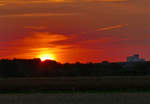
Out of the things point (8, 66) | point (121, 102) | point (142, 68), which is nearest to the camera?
point (121, 102)

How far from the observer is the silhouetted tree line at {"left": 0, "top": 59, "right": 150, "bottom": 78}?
62.6m

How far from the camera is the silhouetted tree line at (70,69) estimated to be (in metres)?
62.6

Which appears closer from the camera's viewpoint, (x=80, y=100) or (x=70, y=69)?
(x=80, y=100)

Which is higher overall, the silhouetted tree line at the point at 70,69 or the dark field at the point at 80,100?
the silhouetted tree line at the point at 70,69

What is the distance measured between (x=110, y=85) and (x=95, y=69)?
25.2m

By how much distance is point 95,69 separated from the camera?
64.2m

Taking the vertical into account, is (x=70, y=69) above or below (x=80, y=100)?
above

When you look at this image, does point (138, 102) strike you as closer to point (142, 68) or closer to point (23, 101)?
point (23, 101)

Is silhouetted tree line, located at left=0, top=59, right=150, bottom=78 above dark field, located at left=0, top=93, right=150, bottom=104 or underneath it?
above

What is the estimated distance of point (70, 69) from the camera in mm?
66812

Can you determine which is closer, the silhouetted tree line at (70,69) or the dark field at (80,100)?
the dark field at (80,100)

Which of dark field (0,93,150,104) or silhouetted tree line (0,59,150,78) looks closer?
dark field (0,93,150,104)

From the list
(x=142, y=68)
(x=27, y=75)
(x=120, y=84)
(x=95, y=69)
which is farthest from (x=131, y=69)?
(x=120, y=84)

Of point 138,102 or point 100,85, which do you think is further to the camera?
point 100,85
